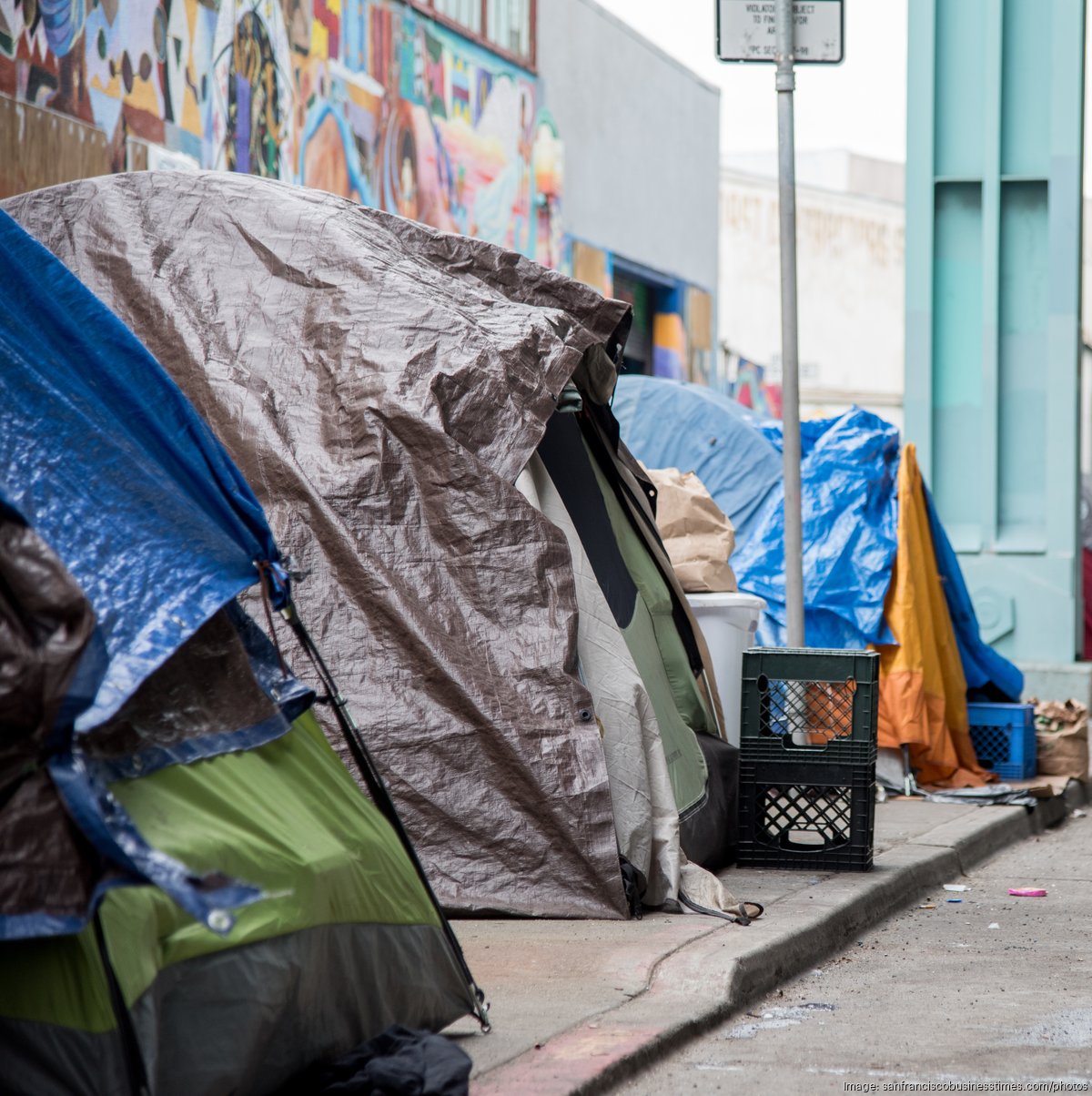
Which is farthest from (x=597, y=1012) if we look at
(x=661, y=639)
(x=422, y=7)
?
(x=422, y=7)

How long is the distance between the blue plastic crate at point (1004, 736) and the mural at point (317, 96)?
550 cm

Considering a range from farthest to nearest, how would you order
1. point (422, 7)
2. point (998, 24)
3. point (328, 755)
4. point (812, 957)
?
point (422, 7) → point (998, 24) → point (812, 957) → point (328, 755)

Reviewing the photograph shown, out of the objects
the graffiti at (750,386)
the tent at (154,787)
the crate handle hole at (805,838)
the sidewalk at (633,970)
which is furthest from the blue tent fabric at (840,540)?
the graffiti at (750,386)

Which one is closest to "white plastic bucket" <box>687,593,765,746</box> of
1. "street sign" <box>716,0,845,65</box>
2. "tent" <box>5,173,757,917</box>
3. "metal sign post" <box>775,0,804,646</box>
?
"metal sign post" <box>775,0,804,646</box>

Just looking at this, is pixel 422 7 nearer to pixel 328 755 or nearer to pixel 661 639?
pixel 661 639

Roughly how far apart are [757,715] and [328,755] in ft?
9.23

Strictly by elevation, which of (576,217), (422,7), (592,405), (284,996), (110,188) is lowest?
(284,996)

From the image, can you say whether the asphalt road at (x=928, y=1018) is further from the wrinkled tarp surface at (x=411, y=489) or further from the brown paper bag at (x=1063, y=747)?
the brown paper bag at (x=1063, y=747)

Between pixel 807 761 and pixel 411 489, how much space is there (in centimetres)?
193

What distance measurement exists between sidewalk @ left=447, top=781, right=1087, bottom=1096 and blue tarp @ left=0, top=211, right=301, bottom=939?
3.25 ft

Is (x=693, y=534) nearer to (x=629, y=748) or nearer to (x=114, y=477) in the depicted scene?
(x=629, y=748)

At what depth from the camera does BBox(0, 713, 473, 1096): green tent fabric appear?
3.06m

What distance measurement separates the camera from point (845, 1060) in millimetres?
4164

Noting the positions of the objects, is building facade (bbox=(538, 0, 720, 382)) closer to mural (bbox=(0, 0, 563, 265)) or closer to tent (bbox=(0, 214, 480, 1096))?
mural (bbox=(0, 0, 563, 265))
